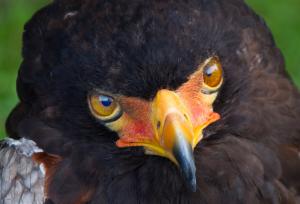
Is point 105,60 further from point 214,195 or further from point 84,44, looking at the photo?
point 214,195

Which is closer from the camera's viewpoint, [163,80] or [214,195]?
[163,80]

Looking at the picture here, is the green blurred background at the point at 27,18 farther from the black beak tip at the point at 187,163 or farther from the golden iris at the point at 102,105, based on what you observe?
the black beak tip at the point at 187,163

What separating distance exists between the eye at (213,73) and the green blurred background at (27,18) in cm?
363

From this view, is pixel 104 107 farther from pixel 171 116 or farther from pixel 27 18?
pixel 27 18

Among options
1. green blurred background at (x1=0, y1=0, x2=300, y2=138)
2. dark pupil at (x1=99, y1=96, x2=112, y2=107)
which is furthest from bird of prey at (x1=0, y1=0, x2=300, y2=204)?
green blurred background at (x1=0, y1=0, x2=300, y2=138)

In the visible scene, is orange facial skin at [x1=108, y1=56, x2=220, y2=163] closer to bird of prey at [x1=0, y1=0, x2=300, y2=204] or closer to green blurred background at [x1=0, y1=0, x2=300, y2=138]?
bird of prey at [x1=0, y1=0, x2=300, y2=204]

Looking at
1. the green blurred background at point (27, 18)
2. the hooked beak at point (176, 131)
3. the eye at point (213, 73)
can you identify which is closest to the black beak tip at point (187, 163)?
the hooked beak at point (176, 131)

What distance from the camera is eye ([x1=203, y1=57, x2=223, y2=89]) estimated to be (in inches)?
177

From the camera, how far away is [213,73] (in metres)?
4.54

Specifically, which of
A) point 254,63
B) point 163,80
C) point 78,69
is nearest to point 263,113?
point 254,63

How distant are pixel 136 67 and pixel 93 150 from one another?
53 cm

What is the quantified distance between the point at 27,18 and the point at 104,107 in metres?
4.34

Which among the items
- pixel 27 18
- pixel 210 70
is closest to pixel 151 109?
pixel 210 70

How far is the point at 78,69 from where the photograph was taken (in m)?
4.51
